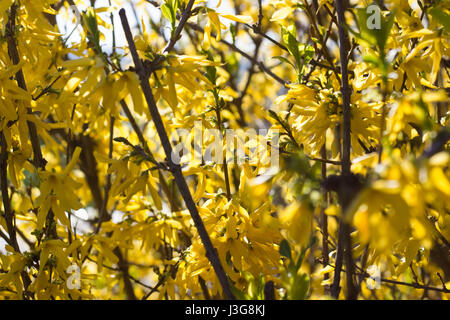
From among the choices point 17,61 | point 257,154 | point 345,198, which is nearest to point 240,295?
point 345,198

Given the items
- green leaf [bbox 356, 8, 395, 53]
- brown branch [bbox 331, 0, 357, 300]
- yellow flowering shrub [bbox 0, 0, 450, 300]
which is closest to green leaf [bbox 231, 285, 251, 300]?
yellow flowering shrub [bbox 0, 0, 450, 300]

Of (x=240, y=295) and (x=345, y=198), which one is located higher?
(x=345, y=198)

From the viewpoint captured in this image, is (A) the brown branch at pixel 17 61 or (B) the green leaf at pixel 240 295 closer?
(B) the green leaf at pixel 240 295

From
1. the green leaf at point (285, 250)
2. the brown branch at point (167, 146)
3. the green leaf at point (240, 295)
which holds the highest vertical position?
the brown branch at point (167, 146)

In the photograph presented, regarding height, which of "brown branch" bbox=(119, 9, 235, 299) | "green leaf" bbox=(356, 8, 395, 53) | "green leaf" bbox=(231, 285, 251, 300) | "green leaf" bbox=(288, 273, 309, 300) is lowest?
"green leaf" bbox=(231, 285, 251, 300)

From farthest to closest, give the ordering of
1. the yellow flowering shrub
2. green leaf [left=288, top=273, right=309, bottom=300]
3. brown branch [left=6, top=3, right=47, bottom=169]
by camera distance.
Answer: brown branch [left=6, top=3, right=47, bottom=169]
green leaf [left=288, top=273, right=309, bottom=300]
the yellow flowering shrub

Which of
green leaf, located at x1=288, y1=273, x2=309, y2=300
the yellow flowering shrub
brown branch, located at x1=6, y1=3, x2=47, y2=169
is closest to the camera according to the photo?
the yellow flowering shrub

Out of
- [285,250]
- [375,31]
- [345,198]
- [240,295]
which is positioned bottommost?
[240,295]

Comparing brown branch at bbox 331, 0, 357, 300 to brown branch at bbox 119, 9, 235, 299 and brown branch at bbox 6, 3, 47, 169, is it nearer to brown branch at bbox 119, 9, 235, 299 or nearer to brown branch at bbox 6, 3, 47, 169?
brown branch at bbox 119, 9, 235, 299

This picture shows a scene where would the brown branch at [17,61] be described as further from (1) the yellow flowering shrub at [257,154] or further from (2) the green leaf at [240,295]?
(2) the green leaf at [240,295]

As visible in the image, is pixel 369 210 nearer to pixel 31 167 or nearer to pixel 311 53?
pixel 311 53

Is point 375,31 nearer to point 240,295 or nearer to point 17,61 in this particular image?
point 240,295

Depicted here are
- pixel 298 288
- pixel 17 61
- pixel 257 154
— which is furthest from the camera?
pixel 17 61

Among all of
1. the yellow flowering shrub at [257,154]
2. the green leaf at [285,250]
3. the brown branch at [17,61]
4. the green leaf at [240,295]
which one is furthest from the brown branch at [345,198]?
the brown branch at [17,61]
